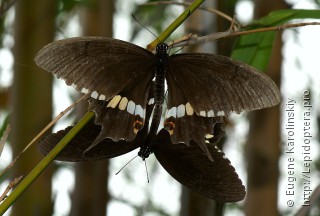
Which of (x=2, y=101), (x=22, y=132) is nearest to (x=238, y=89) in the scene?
(x=22, y=132)

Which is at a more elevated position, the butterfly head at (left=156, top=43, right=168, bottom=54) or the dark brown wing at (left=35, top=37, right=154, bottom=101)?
the butterfly head at (left=156, top=43, right=168, bottom=54)

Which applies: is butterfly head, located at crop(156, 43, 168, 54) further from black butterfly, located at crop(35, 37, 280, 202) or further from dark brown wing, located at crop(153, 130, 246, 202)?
dark brown wing, located at crop(153, 130, 246, 202)

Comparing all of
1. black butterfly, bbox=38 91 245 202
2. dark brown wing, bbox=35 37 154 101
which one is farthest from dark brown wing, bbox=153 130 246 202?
dark brown wing, bbox=35 37 154 101

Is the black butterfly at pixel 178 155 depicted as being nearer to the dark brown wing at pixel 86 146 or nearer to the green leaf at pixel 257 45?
the dark brown wing at pixel 86 146

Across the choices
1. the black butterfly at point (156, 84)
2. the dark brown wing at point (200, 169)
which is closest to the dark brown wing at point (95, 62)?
the black butterfly at point (156, 84)

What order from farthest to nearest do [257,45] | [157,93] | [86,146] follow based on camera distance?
[257,45]
[157,93]
[86,146]

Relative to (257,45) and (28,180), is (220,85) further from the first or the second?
(28,180)

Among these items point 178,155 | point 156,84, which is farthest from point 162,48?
point 178,155
